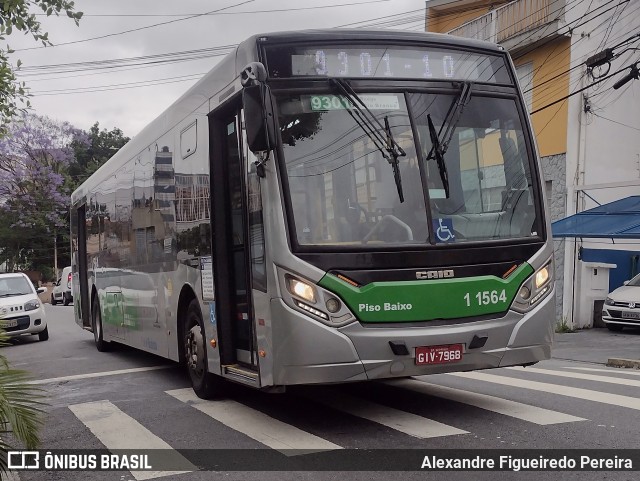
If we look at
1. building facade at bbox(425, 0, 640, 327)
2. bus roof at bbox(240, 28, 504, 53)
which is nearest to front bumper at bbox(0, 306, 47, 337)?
building facade at bbox(425, 0, 640, 327)

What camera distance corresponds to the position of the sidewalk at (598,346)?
1324cm

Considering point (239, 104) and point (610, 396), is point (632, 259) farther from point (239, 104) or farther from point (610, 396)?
point (239, 104)

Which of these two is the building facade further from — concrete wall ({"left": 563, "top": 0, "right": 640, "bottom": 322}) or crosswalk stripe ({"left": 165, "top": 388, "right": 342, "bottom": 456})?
crosswalk stripe ({"left": 165, "top": 388, "right": 342, "bottom": 456})

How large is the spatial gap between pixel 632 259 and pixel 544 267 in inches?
584

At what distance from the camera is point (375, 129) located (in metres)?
6.30

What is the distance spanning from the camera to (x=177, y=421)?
7.13 meters

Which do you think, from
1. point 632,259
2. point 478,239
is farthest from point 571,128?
point 478,239

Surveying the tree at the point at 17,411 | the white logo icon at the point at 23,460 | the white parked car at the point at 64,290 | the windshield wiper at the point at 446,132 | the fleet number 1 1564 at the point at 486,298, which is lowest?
the white parked car at the point at 64,290

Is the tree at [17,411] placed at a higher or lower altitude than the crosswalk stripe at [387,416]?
higher

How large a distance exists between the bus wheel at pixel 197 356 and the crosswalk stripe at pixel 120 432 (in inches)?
33.3

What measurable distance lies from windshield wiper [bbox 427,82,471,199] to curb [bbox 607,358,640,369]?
7213 millimetres

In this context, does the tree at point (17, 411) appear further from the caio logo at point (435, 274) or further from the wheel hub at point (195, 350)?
the wheel hub at point (195, 350)

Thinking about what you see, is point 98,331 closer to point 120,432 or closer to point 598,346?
point 120,432

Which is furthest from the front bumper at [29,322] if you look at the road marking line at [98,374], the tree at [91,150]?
the tree at [91,150]
